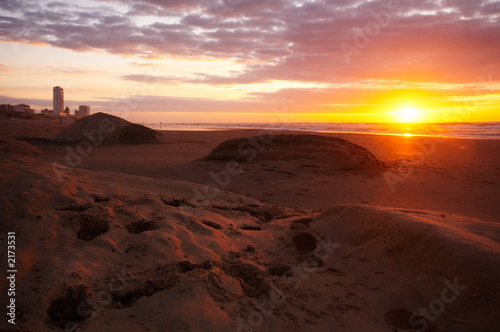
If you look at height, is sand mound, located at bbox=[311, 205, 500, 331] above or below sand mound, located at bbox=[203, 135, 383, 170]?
below

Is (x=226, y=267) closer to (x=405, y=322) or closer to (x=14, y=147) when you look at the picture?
Answer: (x=405, y=322)

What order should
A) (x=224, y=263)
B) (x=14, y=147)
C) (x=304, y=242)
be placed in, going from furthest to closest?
(x=14, y=147) < (x=304, y=242) < (x=224, y=263)

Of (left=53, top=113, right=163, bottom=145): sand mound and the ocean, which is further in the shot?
the ocean

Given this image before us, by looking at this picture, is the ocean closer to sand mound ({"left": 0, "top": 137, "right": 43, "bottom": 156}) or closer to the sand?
the sand

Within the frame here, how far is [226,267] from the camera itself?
3.02 m

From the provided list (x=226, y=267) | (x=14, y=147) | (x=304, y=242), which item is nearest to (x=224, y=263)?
(x=226, y=267)

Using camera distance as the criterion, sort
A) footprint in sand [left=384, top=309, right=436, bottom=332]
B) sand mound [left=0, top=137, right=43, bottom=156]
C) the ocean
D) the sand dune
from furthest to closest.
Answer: the ocean → sand mound [left=0, top=137, right=43, bottom=156] → footprint in sand [left=384, top=309, right=436, bottom=332] → the sand dune
